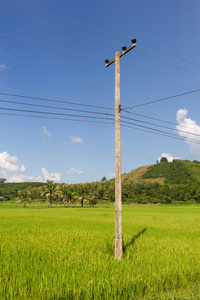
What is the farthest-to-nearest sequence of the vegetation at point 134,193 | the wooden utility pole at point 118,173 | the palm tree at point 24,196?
1. the palm tree at point 24,196
2. the vegetation at point 134,193
3. the wooden utility pole at point 118,173

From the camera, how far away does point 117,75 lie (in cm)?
1176

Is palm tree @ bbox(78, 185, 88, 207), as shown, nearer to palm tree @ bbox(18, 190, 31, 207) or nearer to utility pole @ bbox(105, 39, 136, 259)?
palm tree @ bbox(18, 190, 31, 207)

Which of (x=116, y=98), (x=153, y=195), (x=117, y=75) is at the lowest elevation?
(x=153, y=195)

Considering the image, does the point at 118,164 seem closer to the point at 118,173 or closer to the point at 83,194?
the point at 118,173

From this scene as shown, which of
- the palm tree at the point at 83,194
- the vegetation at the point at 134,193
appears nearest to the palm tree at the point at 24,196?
the vegetation at the point at 134,193

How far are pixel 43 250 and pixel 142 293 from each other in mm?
5981

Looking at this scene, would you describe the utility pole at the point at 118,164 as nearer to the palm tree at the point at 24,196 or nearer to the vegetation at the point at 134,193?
the vegetation at the point at 134,193

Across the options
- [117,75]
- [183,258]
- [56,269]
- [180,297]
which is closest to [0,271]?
[56,269]

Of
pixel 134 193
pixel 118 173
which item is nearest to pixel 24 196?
pixel 134 193

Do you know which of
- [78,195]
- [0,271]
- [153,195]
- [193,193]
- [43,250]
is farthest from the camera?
[153,195]

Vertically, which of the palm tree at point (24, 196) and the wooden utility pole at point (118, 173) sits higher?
the wooden utility pole at point (118, 173)

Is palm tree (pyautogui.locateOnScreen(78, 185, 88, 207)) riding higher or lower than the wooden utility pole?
lower

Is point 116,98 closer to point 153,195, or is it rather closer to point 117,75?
point 117,75

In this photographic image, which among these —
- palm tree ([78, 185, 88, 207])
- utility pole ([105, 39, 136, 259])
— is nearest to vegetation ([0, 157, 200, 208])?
palm tree ([78, 185, 88, 207])
